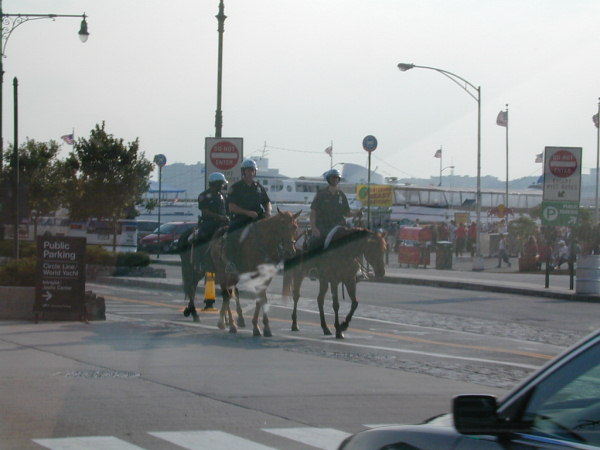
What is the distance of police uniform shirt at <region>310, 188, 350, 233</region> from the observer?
14547 millimetres

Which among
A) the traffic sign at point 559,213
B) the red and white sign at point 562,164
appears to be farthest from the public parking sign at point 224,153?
the traffic sign at point 559,213

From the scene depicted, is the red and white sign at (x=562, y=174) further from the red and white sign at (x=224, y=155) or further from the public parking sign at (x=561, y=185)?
the red and white sign at (x=224, y=155)

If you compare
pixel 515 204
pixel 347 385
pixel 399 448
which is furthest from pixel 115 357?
pixel 515 204

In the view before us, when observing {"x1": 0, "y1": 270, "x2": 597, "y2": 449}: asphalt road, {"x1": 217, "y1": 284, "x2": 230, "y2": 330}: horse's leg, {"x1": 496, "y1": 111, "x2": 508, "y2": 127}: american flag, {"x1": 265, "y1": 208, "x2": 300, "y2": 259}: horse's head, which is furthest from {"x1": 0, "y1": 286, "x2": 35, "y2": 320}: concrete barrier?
{"x1": 496, "y1": 111, "x2": 508, "y2": 127}: american flag

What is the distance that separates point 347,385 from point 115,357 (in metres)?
3.10

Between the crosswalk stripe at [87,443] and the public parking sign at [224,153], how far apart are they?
1455cm

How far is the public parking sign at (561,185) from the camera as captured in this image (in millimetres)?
26516

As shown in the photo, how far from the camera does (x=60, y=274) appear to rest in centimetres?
1481

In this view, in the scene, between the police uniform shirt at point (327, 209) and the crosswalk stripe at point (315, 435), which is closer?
the crosswalk stripe at point (315, 435)

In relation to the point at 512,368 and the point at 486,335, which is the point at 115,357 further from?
the point at 486,335

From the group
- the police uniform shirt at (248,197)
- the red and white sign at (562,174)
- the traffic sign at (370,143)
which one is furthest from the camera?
the traffic sign at (370,143)

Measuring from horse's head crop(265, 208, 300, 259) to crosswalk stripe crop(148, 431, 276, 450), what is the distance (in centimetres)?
642

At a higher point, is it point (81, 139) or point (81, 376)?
point (81, 139)

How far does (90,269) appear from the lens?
91.5 feet
